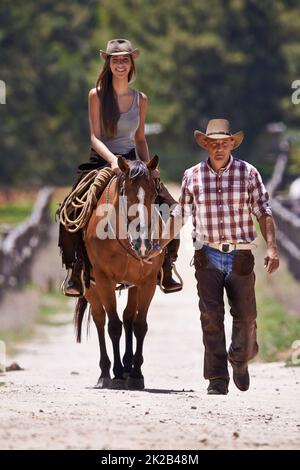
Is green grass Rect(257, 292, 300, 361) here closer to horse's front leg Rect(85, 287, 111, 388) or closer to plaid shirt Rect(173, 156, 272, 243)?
horse's front leg Rect(85, 287, 111, 388)

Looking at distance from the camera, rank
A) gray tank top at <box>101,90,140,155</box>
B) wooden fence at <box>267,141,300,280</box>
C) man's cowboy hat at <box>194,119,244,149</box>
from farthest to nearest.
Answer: wooden fence at <box>267,141,300,280</box> → gray tank top at <box>101,90,140,155</box> → man's cowboy hat at <box>194,119,244,149</box>

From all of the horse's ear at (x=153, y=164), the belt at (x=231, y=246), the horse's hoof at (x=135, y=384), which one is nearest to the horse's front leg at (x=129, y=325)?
the horse's hoof at (x=135, y=384)

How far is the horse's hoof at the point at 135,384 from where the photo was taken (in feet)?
45.6

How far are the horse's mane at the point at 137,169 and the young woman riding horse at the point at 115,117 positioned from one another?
1.87 ft

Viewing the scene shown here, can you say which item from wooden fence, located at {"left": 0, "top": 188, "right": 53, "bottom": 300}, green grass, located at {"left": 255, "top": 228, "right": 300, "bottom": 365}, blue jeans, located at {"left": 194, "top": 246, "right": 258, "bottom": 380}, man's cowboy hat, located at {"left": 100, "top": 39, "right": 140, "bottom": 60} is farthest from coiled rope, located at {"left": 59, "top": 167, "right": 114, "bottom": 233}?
wooden fence, located at {"left": 0, "top": 188, "right": 53, "bottom": 300}

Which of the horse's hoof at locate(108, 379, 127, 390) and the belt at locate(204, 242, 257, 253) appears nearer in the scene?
the belt at locate(204, 242, 257, 253)

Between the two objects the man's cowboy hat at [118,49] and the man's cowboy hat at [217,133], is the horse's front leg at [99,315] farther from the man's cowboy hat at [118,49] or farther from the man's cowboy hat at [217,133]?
the man's cowboy hat at [217,133]

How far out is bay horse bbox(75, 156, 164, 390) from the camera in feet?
43.3

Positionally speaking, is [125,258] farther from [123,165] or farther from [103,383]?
[103,383]

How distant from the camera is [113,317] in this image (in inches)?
557

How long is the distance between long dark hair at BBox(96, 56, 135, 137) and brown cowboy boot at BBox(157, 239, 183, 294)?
3.56 feet

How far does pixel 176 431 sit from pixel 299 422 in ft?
4.57
